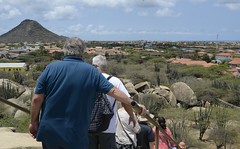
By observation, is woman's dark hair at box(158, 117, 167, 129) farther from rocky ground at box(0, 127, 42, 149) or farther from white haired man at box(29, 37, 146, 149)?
white haired man at box(29, 37, 146, 149)

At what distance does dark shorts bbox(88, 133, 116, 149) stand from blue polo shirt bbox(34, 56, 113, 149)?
2.95 feet

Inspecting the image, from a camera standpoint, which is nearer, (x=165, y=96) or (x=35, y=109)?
(x=35, y=109)

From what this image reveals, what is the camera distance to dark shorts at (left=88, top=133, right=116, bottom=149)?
3963mm

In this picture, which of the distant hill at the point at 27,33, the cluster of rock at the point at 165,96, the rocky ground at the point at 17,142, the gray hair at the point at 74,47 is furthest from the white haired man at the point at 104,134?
Answer: the distant hill at the point at 27,33

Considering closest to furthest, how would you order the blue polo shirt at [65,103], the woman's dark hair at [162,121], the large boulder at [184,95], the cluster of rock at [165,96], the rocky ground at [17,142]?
the blue polo shirt at [65,103]
the woman's dark hair at [162,121]
the rocky ground at [17,142]
the cluster of rock at [165,96]
the large boulder at [184,95]

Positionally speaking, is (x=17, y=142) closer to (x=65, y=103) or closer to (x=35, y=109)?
(x=35, y=109)

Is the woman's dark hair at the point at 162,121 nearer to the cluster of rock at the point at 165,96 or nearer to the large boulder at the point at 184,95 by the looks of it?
the cluster of rock at the point at 165,96

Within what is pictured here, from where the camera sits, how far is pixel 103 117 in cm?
383

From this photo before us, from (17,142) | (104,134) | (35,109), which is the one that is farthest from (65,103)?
(17,142)

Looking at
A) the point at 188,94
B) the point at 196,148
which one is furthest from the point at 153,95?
the point at 196,148

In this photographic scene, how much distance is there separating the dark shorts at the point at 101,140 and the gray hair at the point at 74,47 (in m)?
1.06

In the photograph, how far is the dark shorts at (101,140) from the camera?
3963 millimetres

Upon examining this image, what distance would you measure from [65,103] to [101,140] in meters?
1.09

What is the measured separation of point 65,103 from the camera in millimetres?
3012
